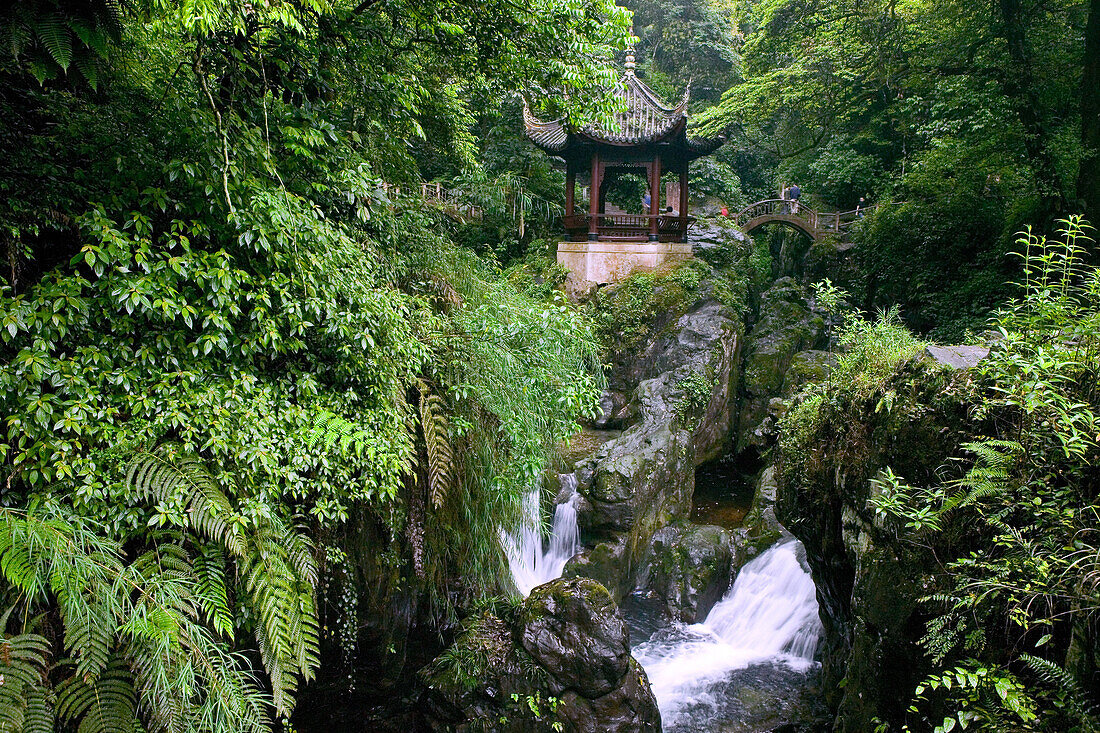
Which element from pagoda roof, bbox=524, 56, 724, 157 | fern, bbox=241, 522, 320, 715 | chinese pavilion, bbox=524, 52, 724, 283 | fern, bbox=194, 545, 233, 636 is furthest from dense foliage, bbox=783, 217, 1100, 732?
pagoda roof, bbox=524, 56, 724, 157

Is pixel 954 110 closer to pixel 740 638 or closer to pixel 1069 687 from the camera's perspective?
pixel 740 638

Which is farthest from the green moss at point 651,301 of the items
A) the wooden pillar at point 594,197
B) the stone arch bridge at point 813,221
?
the stone arch bridge at point 813,221

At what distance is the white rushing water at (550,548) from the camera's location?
25.8ft

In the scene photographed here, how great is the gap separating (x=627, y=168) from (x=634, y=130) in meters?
1.33

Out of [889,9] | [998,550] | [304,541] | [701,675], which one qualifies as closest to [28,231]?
[304,541]

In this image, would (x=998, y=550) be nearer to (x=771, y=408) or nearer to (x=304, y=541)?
(x=304, y=541)

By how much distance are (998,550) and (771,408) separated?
884 cm

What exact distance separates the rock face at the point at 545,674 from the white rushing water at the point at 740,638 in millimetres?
1555

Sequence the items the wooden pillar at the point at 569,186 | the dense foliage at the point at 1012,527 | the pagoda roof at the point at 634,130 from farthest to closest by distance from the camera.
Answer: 1. the wooden pillar at the point at 569,186
2. the pagoda roof at the point at 634,130
3. the dense foliage at the point at 1012,527

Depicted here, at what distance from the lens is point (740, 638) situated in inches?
313

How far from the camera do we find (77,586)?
2.70m

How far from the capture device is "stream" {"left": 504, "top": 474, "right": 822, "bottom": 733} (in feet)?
21.6

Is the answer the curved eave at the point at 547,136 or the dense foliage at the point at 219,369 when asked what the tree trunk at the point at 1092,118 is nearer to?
the dense foliage at the point at 219,369

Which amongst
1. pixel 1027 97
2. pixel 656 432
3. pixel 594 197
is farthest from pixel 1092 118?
pixel 594 197
